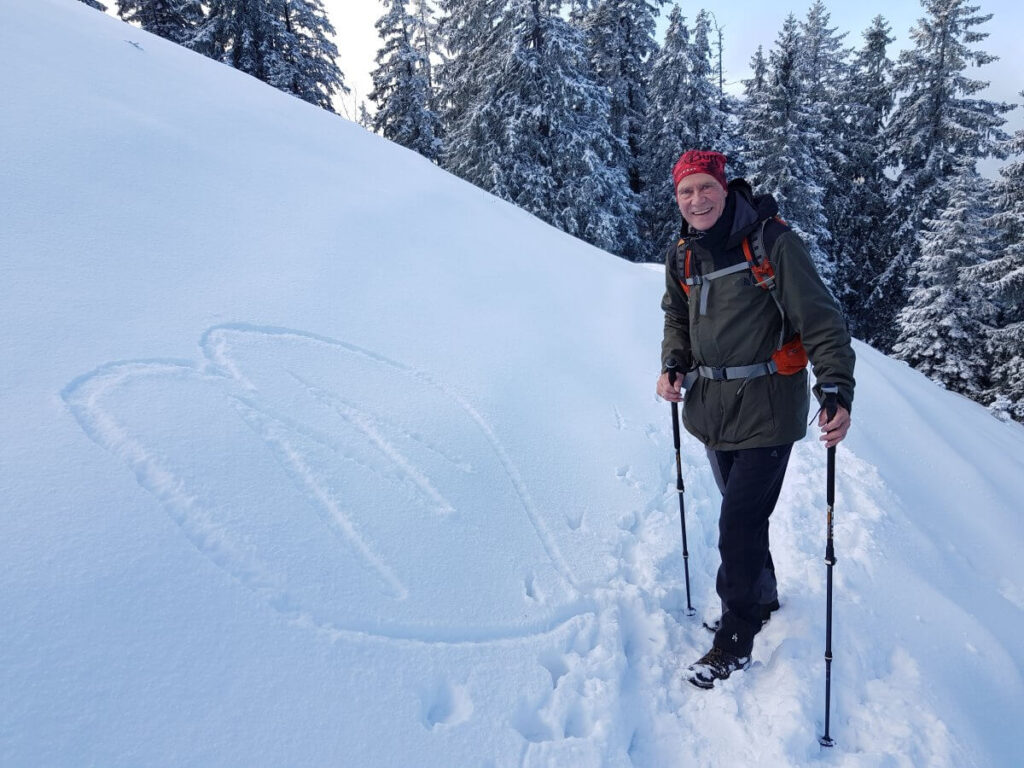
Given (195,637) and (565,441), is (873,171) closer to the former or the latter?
(565,441)

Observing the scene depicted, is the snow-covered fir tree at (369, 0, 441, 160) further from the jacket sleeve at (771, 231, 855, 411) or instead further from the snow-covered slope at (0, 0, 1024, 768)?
the jacket sleeve at (771, 231, 855, 411)

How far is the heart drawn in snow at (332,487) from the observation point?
2.34 metres

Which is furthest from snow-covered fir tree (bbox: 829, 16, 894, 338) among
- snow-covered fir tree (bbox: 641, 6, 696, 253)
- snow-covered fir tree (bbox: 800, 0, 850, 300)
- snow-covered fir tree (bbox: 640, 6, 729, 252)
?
snow-covered fir tree (bbox: 641, 6, 696, 253)

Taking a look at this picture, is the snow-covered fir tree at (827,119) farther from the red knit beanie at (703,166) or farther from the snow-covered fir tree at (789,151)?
the red knit beanie at (703,166)

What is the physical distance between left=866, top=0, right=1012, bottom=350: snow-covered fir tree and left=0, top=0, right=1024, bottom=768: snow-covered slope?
803 inches

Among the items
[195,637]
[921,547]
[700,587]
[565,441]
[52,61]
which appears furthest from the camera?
[52,61]

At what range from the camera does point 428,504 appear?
300cm

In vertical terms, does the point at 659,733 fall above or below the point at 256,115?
below

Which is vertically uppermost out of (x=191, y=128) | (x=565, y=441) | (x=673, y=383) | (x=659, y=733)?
(x=191, y=128)

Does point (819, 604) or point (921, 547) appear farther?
point (921, 547)

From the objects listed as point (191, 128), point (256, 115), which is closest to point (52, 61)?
point (191, 128)

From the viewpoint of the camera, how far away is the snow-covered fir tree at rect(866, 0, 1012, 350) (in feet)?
67.9

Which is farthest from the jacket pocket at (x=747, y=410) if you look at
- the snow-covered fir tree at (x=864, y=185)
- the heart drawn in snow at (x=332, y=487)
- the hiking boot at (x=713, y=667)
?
the snow-covered fir tree at (x=864, y=185)

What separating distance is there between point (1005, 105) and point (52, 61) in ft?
94.3
